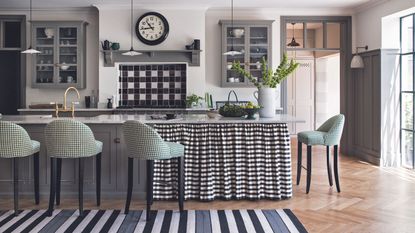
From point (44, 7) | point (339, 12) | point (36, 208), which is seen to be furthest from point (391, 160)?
point (44, 7)

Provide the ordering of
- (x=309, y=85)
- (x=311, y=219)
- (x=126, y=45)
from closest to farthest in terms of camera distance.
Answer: (x=311, y=219) < (x=126, y=45) < (x=309, y=85)

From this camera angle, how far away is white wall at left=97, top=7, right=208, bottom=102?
729 cm

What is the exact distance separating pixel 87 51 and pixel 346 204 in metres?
5.19

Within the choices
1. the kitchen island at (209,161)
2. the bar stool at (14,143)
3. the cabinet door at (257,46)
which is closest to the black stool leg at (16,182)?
the bar stool at (14,143)

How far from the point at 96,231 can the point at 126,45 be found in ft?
14.3

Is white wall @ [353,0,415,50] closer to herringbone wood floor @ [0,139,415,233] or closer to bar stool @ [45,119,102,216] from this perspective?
herringbone wood floor @ [0,139,415,233]

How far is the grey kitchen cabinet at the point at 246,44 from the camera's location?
741 cm

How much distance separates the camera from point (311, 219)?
3904 millimetres

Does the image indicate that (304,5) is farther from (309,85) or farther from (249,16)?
(309,85)

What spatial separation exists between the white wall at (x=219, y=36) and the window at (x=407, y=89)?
142 cm

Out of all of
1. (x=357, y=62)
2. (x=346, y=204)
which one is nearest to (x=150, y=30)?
(x=357, y=62)

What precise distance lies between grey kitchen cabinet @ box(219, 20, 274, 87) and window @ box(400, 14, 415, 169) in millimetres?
2124

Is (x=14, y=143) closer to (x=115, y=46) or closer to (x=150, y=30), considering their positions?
(x=115, y=46)

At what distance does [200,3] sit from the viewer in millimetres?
7180
